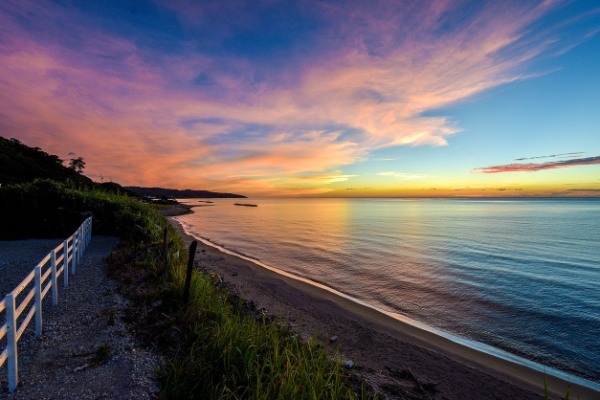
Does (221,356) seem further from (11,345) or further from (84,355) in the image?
(11,345)

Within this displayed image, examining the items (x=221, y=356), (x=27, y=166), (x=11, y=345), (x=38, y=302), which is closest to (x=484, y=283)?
(x=221, y=356)

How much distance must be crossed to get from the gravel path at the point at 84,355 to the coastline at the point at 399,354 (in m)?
4.54

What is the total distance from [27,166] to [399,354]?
252 feet

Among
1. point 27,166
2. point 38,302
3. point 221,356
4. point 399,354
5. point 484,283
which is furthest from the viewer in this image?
point 27,166

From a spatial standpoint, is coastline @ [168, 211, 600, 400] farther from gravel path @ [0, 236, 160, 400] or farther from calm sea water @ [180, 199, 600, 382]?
gravel path @ [0, 236, 160, 400]

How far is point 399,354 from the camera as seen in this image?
8234mm

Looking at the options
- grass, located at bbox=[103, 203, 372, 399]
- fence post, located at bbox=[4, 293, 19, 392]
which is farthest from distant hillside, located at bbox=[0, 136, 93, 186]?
fence post, located at bbox=[4, 293, 19, 392]

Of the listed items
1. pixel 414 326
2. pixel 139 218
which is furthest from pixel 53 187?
pixel 414 326

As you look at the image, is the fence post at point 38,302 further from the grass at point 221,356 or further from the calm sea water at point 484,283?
the calm sea water at point 484,283

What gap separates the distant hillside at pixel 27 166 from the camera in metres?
51.8

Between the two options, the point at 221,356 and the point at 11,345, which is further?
the point at 221,356

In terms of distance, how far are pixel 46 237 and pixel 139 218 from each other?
18.2 feet

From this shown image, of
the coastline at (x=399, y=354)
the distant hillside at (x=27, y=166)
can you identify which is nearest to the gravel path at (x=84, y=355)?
the coastline at (x=399, y=354)

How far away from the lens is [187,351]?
583 centimetres
